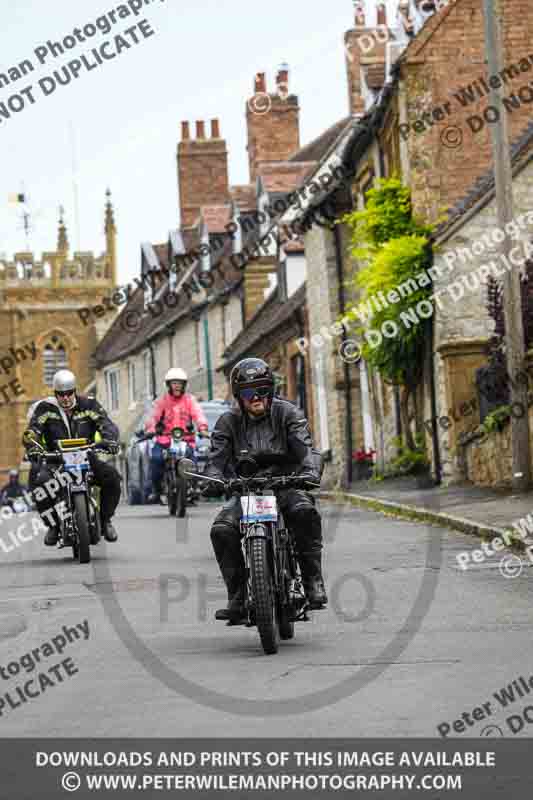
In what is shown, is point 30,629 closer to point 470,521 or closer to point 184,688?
point 184,688

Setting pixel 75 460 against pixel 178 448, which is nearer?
pixel 75 460

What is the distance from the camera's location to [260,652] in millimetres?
9555

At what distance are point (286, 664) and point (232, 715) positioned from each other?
62.9 inches

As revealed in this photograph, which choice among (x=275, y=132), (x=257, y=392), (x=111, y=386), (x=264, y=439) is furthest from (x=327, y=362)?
(x=111, y=386)

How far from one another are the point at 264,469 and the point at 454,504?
34.4 feet

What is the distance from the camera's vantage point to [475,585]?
486 inches

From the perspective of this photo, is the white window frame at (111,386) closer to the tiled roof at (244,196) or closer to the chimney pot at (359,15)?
the tiled roof at (244,196)

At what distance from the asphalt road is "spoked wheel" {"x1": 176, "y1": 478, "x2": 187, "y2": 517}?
6.20 metres

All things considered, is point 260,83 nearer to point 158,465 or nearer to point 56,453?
point 158,465

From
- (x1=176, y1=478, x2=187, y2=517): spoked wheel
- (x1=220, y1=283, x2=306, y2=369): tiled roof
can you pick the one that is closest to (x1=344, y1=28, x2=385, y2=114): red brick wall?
(x1=220, y1=283, x2=306, y2=369): tiled roof

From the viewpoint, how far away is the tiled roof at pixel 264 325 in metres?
41.0

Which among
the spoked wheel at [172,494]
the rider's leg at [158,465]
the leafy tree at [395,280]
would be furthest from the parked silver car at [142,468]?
the spoked wheel at [172,494]

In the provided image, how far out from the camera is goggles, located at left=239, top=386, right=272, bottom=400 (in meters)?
9.96

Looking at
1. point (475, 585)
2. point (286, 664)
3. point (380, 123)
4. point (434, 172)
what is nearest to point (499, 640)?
point (286, 664)
